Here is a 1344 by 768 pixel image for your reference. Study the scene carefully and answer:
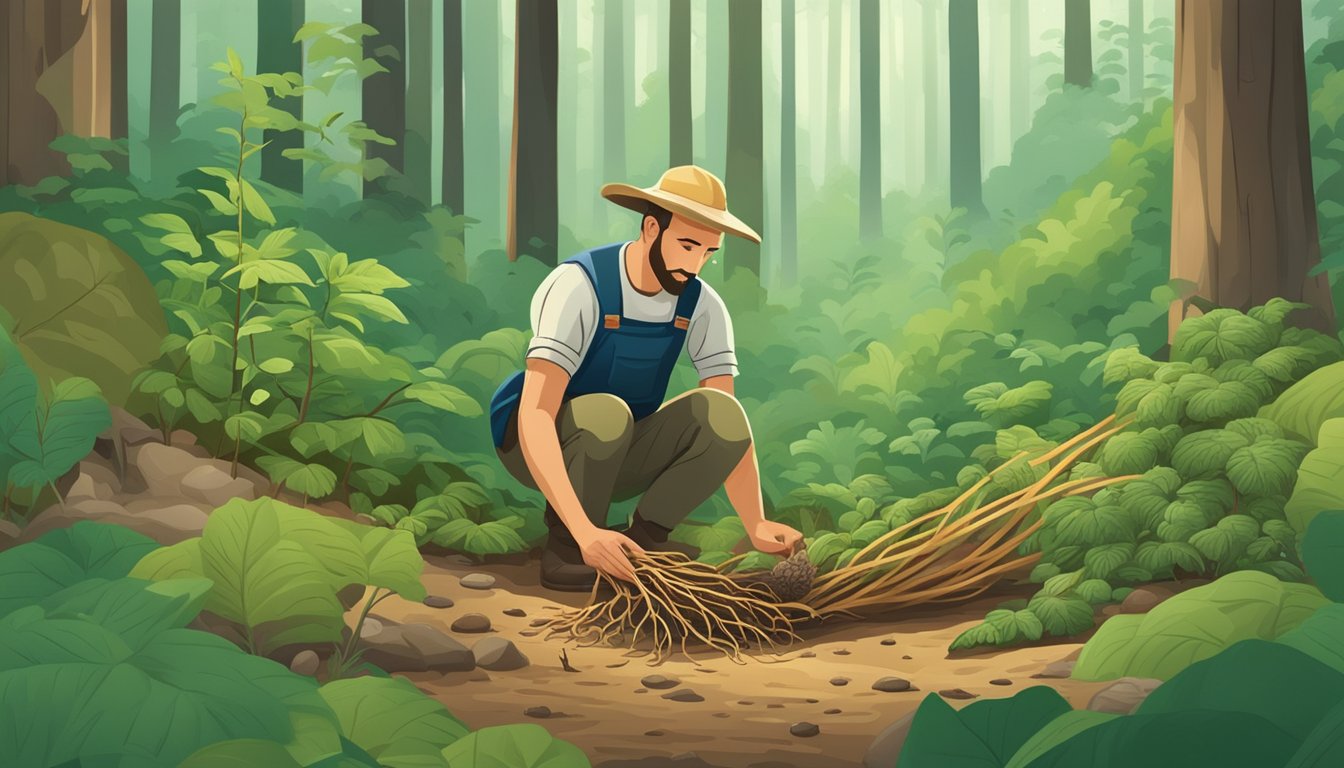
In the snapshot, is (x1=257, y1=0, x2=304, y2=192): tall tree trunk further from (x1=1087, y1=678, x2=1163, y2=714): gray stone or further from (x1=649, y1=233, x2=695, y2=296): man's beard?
(x1=1087, y1=678, x2=1163, y2=714): gray stone

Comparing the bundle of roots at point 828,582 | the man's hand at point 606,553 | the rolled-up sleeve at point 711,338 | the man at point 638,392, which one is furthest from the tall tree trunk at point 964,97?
the man's hand at point 606,553

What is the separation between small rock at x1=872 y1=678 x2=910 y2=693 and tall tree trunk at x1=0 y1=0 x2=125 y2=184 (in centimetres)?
454

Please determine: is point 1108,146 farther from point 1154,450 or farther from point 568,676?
point 568,676

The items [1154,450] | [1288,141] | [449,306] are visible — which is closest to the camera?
[1154,450]

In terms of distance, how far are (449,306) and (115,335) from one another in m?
2.07

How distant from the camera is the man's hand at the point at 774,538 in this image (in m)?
3.73

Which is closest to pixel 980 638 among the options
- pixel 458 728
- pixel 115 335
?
pixel 458 728

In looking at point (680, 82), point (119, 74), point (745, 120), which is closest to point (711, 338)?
point (119, 74)

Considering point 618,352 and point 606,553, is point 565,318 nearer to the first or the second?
point 618,352

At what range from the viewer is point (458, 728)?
171cm

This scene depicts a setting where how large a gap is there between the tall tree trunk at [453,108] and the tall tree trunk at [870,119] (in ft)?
9.20

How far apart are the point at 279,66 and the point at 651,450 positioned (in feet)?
16.6

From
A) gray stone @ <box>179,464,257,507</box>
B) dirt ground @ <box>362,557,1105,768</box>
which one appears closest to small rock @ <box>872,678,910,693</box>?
dirt ground @ <box>362,557,1105,768</box>

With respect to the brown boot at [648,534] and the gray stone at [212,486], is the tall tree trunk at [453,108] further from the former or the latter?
the brown boot at [648,534]
